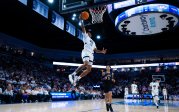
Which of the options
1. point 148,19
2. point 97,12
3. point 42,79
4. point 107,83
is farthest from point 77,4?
point 42,79

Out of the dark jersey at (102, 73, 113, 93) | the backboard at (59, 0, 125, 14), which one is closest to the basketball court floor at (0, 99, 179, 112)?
the dark jersey at (102, 73, 113, 93)

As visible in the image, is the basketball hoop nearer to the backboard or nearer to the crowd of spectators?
the backboard

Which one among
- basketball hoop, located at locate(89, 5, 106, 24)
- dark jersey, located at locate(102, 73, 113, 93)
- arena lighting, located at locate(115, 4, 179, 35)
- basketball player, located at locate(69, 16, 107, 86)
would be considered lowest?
dark jersey, located at locate(102, 73, 113, 93)

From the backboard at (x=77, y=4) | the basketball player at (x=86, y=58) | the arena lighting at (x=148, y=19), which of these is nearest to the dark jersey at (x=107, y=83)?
the basketball player at (x=86, y=58)

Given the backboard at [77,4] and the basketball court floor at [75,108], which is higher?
the backboard at [77,4]

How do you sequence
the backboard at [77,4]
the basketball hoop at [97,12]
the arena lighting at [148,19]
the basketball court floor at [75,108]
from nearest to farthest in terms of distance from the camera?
the backboard at [77,4], the basketball court floor at [75,108], the basketball hoop at [97,12], the arena lighting at [148,19]

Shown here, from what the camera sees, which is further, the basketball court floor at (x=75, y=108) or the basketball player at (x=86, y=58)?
the basketball court floor at (x=75, y=108)

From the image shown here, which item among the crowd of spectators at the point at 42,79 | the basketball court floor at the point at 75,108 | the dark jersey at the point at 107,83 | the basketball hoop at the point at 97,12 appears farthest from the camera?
the crowd of spectators at the point at 42,79

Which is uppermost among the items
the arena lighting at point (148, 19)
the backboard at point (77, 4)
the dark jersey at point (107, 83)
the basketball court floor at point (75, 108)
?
the arena lighting at point (148, 19)

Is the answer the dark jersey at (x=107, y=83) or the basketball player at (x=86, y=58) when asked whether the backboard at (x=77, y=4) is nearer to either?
the basketball player at (x=86, y=58)

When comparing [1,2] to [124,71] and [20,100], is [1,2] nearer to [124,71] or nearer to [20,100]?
[20,100]

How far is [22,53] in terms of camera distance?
2336 cm

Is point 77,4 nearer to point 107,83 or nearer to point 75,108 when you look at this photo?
point 107,83

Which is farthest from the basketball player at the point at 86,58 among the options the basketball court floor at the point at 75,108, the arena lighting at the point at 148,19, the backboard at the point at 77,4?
the arena lighting at the point at 148,19
